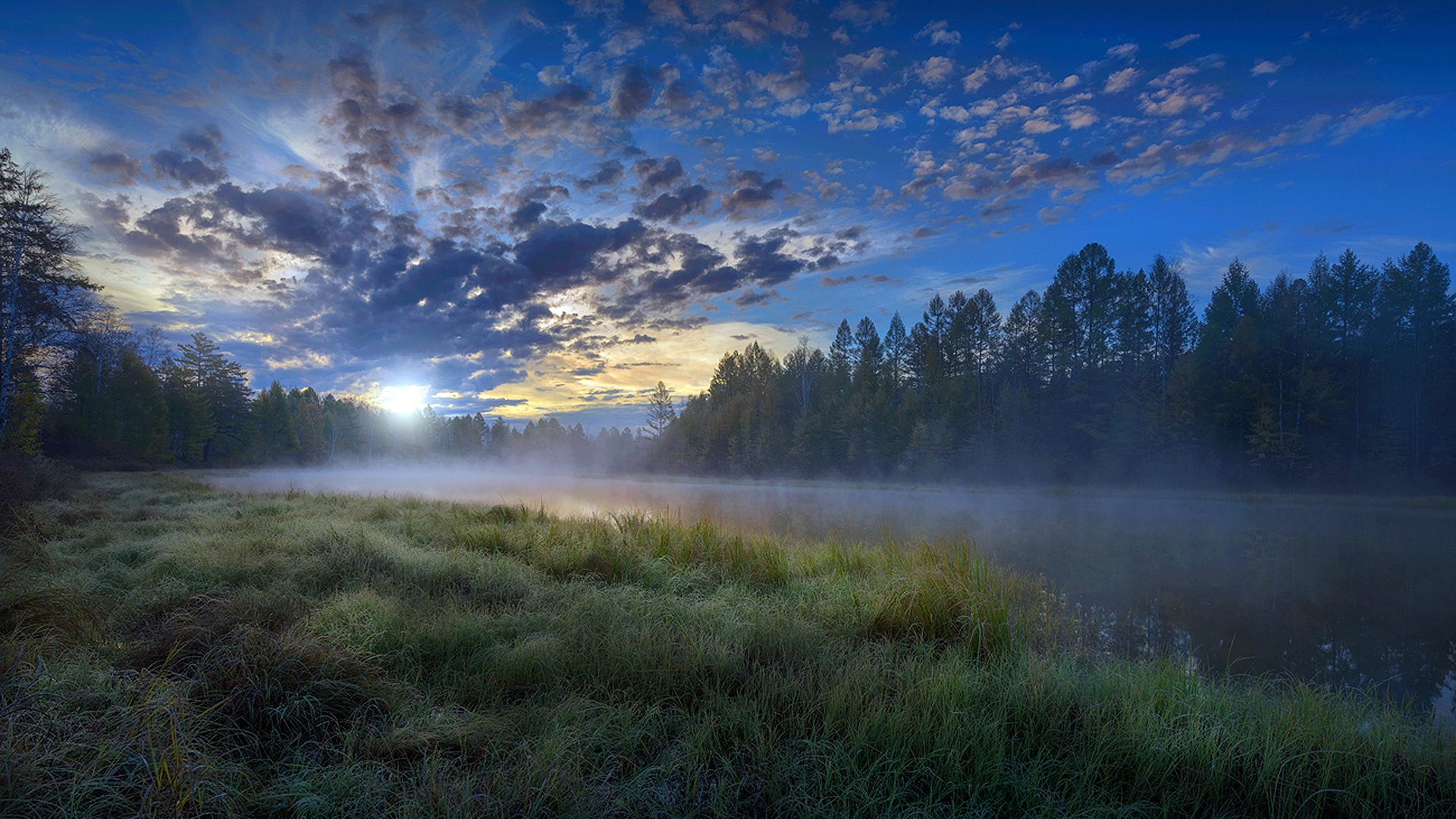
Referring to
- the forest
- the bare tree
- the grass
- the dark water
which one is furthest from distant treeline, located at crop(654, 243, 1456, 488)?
the bare tree

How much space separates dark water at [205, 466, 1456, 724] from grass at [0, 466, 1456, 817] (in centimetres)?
238

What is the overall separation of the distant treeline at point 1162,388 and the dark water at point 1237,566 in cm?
442

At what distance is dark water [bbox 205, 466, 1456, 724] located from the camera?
6203 mm

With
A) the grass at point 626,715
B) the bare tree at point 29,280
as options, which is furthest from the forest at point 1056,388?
the grass at point 626,715

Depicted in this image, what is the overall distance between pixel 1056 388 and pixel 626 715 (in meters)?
37.7

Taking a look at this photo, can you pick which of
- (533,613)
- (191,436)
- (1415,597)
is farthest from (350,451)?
(1415,597)

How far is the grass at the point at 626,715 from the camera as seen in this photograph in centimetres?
211

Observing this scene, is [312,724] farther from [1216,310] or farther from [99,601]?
[1216,310]

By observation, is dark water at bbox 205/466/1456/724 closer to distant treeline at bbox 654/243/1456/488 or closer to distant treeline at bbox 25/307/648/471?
distant treeline at bbox 654/243/1456/488

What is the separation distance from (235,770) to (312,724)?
57 centimetres

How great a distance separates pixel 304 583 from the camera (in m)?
5.13

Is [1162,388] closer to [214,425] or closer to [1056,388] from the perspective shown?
[1056,388]

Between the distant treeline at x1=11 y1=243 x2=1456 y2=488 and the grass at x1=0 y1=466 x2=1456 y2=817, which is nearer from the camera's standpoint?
the grass at x1=0 y1=466 x2=1456 y2=817

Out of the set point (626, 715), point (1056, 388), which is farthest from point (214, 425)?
point (1056, 388)
